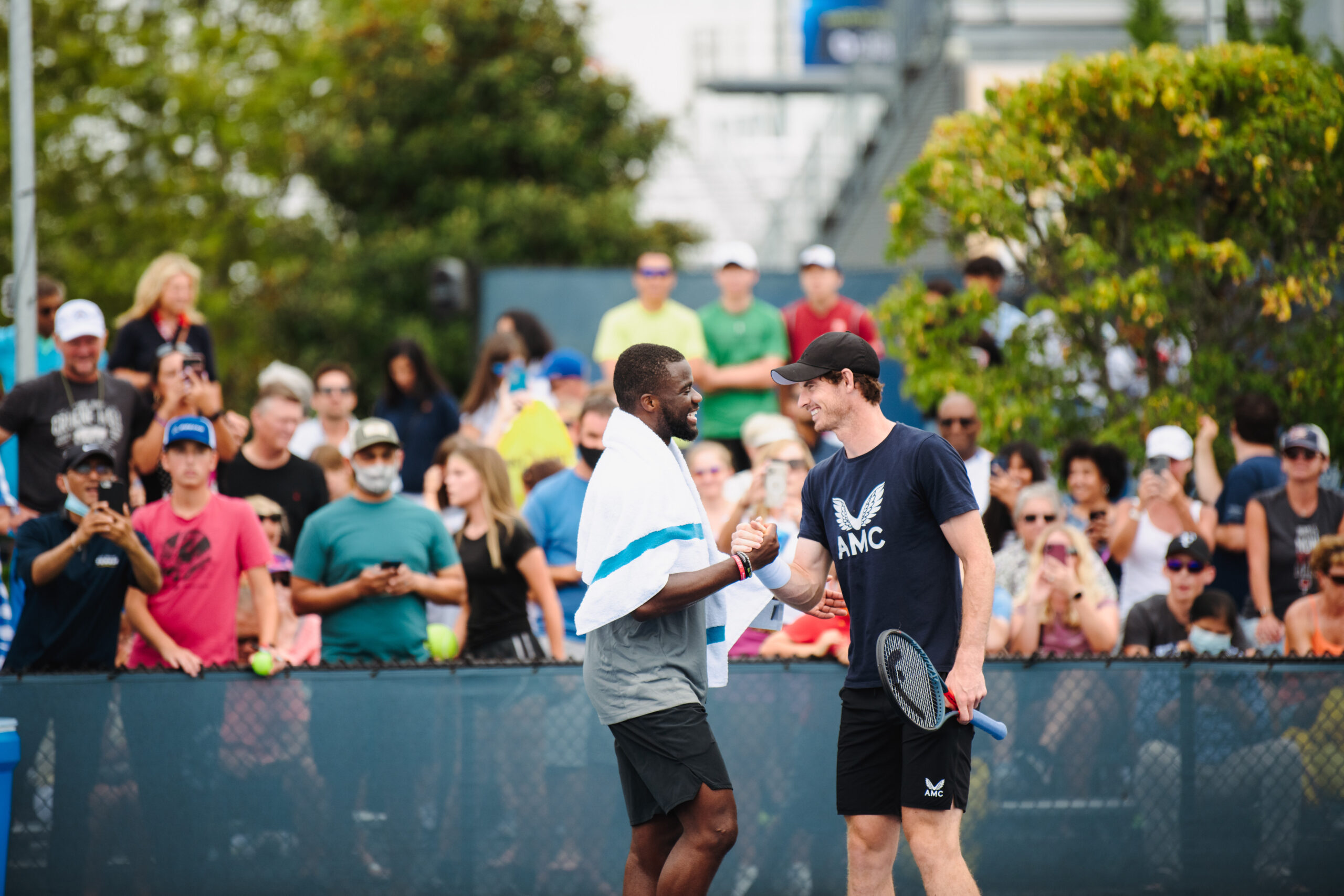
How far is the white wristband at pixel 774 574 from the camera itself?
4941 millimetres

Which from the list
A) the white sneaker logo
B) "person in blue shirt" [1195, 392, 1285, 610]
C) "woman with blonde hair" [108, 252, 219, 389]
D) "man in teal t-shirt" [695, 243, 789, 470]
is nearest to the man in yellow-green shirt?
"man in teal t-shirt" [695, 243, 789, 470]

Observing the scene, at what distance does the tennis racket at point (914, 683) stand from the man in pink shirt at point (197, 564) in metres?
3.29

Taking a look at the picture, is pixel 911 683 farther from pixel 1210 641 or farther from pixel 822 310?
pixel 822 310

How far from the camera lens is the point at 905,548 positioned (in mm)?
4777

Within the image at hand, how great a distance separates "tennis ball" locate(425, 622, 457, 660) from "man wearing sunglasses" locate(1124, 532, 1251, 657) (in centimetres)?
340

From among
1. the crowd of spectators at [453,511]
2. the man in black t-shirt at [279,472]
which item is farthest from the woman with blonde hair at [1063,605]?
the man in black t-shirt at [279,472]

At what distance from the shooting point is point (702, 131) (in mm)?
27859

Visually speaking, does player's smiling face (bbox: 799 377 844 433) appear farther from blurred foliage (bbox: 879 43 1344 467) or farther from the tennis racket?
blurred foliage (bbox: 879 43 1344 467)

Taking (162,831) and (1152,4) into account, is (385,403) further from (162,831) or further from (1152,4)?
(1152,4)

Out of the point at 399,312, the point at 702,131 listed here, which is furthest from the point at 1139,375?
the point at 702,131

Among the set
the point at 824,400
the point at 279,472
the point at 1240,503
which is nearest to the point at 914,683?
the point at 824,400

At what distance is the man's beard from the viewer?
482 cm

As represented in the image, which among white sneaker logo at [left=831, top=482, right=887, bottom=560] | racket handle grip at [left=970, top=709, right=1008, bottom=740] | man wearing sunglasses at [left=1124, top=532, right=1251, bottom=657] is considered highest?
white sneaker logo at [left=831, top=482, right=887, bottom=560]

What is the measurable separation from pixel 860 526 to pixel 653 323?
239 inches
